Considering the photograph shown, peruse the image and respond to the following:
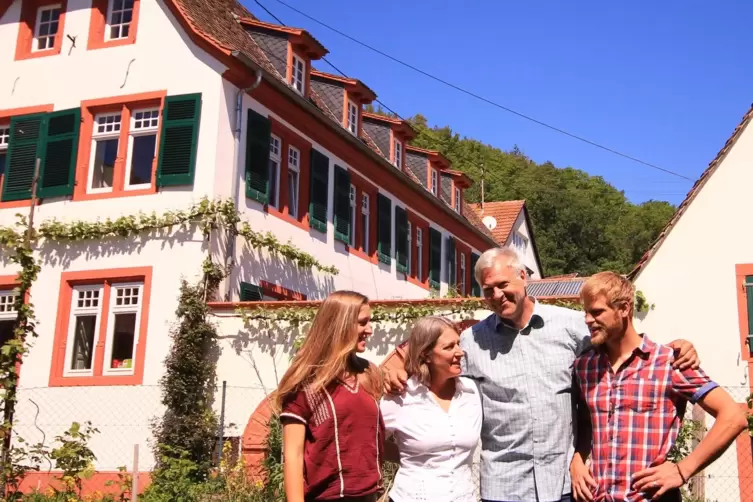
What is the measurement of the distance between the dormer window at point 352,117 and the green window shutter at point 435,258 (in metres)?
5.40

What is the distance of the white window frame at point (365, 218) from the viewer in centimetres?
2003

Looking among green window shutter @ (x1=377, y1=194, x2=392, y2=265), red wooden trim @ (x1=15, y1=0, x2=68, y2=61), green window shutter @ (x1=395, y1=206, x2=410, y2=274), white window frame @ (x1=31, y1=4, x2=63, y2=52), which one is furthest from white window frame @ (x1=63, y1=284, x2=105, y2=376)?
green window shutter @ (x1=395, y1=206, x2=410, y2=274)

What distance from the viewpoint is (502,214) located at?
37.7 meters

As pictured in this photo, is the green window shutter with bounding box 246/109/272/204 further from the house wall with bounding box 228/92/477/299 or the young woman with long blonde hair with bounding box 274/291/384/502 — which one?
the young woman with long blonde hair with bounding box 274/291/384/502

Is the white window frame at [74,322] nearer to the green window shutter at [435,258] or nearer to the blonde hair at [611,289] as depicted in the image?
the green window shutter at [435,258]

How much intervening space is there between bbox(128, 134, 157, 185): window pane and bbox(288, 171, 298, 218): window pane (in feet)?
9.08

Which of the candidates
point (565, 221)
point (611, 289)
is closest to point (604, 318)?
point (611, 289)

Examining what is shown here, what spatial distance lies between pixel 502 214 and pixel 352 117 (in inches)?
730

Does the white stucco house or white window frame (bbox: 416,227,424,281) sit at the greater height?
white window frame (bbox: 416,227,424,281)

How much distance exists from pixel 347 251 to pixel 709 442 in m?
15.5

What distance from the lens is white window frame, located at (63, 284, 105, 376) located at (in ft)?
47.1

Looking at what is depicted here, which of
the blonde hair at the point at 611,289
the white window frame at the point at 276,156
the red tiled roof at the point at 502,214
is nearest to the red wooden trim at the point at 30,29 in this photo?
the white window frame at the point at 276,156

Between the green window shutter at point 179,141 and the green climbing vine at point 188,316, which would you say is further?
the green window shutter at point 179,141

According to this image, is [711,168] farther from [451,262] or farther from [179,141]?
[451,262]
